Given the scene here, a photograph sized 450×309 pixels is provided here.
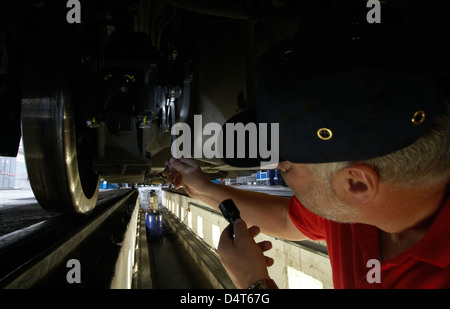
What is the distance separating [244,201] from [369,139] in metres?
1.00

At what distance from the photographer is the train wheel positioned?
996 mm

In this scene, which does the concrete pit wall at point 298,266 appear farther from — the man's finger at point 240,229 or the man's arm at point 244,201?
the man's finger at point 240,229

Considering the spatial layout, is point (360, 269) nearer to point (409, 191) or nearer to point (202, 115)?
point (409, 191)

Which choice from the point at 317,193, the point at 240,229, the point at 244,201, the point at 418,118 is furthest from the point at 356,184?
the point at 244,201

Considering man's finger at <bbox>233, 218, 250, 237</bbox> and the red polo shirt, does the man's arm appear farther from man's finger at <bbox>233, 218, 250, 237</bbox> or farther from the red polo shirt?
man's finger at <bbox>233, 218, 250, 237</bbox>

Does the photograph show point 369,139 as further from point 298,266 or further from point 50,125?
point 298,266

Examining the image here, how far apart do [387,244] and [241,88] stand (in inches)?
45.2

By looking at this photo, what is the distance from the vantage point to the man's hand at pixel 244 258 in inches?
34.7

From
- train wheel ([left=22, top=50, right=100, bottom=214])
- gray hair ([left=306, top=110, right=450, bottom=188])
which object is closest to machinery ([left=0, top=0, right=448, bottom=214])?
train wheel ([left=22, top=50, right=100, bottom=214])

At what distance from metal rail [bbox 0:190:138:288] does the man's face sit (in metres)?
0.84

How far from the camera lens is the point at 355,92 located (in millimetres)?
620

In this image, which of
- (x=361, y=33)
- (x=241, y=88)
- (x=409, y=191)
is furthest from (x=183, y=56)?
(x=409, y=191)

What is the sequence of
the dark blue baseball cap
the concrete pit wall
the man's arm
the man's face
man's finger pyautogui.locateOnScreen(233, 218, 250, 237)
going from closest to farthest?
the dark blue baseball cap, the man's face, man's finger pyautogui.locateOnScreen(233, 218, 250, 237), the man's arm, the concrete pit wall
